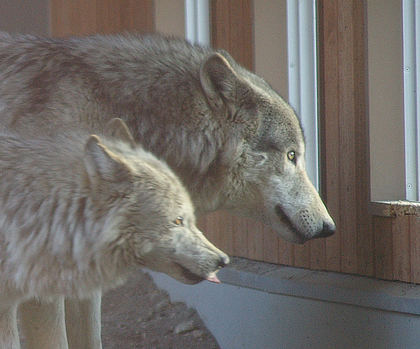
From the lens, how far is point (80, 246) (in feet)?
11.4

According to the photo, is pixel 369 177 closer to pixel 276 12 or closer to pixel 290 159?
pixel 290 159

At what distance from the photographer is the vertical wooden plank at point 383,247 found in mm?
5020

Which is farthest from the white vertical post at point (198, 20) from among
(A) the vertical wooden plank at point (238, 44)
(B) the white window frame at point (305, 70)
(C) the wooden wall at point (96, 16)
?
(B) the white window frame at point (305, 70)

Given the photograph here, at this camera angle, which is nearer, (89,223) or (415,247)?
(89,223)

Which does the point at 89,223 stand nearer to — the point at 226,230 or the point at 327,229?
the point at 327,229

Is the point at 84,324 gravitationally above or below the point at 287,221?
below

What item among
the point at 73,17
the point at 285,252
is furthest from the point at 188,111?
the point at 73,17

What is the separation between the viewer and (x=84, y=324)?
4828 mm

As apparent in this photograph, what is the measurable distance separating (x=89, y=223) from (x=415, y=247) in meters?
2.37

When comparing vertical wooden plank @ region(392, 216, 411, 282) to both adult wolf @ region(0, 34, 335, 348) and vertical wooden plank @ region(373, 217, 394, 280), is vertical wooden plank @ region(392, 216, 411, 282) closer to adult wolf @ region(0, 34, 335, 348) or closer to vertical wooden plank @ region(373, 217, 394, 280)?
vertical wooden plank @ region(373, 217, 394, 280)

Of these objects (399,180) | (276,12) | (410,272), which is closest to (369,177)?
(399,180)

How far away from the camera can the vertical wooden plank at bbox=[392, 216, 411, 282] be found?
4898 millimetres

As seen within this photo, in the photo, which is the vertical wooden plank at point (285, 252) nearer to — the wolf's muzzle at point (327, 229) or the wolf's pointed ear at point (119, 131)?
the wolf's muzzle at point (327, 229)

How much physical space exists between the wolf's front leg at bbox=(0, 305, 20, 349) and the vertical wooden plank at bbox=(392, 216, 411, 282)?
253 centimetres
